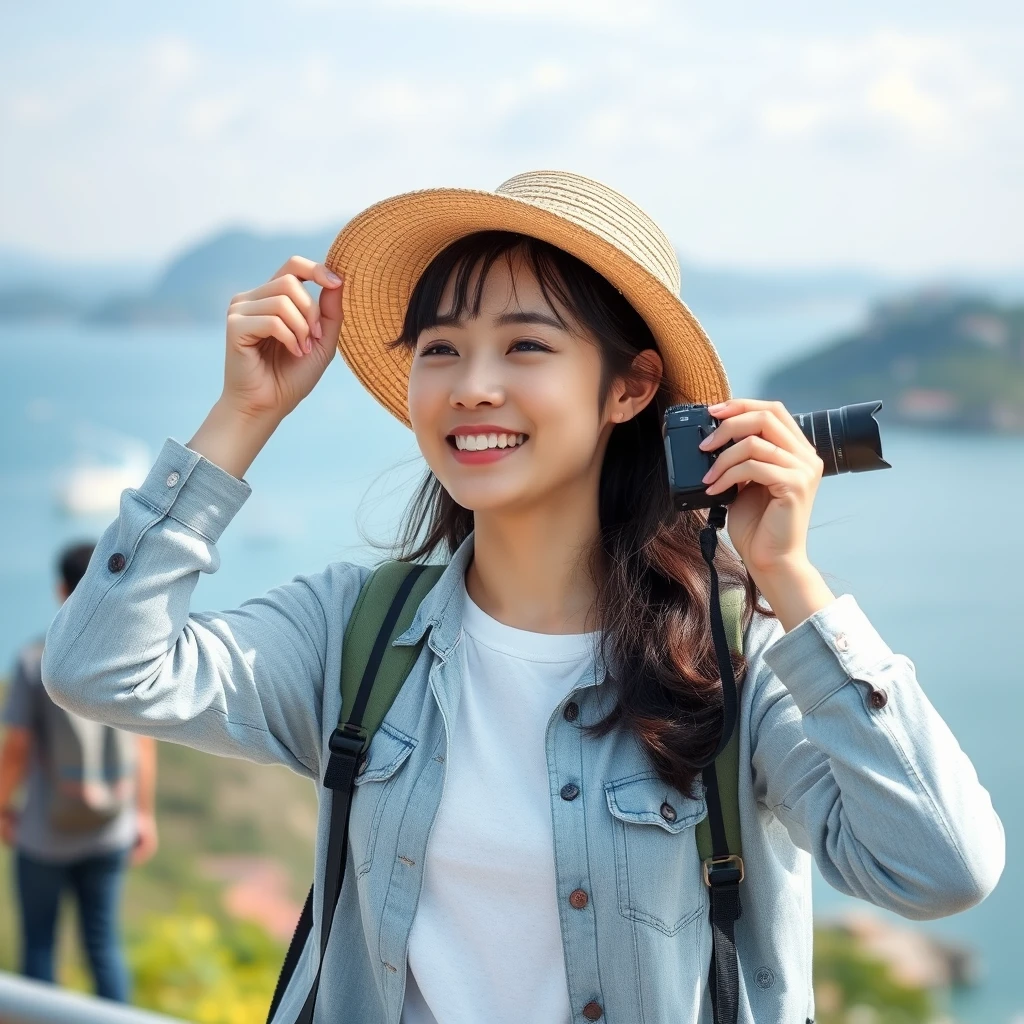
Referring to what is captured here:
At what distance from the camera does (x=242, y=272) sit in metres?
4.85

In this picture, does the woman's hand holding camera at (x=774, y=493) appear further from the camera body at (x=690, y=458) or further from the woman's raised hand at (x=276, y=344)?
the woman's raised hand at (x=276, y=344)

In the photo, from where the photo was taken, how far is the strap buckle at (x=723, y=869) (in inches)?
52.0

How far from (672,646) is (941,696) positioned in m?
2.95

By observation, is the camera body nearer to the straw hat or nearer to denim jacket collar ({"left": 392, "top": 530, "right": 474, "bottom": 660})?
the straw hat

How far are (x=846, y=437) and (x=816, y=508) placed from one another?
6.75ft

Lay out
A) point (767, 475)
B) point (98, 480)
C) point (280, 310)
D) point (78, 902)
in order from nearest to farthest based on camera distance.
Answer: point (767, 475) < point (280, 310) < point (78, 902) < point (98, 480)

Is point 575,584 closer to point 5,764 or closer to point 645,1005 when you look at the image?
point 645,1005

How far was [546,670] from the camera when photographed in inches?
58.2

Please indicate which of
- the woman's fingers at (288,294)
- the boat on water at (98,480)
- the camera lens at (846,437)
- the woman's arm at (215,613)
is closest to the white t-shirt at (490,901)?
the woman's arm at (215,613)

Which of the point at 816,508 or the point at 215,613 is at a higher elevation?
the point at 816,508

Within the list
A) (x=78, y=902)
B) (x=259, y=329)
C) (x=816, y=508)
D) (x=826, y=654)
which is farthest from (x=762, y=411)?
(x=78, y=902)

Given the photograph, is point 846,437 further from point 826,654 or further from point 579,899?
point 579,899

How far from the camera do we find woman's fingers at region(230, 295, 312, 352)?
1544mm

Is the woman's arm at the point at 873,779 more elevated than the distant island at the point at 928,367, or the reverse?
the distant island at the point at 928,367
